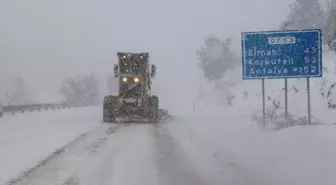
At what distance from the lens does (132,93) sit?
92.2 ft

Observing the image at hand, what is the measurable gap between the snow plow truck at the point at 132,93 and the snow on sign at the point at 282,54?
9615 millimetres

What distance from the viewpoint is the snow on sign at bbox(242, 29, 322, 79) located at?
17734 millimetres

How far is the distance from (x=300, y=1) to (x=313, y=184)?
2513 inches

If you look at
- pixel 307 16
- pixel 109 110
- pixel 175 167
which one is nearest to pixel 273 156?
pixel 175 167

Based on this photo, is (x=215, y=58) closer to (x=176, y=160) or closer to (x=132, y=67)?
(x=132, y=67)

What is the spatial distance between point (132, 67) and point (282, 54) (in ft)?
39.2

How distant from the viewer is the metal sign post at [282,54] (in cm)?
1773

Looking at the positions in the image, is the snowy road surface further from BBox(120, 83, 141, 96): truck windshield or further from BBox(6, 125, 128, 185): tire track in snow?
BBox(120, 83, 141, 96): truck windshield

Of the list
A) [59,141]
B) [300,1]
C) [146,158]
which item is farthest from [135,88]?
[300,1]

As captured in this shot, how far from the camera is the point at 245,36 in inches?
733

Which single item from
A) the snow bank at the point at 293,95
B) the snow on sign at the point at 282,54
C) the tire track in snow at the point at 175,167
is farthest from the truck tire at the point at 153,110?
the tire track in snow at the point at 175,167

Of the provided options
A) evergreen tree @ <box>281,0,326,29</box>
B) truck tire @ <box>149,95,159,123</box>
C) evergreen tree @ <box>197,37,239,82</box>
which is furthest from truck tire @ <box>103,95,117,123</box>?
evergreen tree @ <box>197,37,239,82</box>

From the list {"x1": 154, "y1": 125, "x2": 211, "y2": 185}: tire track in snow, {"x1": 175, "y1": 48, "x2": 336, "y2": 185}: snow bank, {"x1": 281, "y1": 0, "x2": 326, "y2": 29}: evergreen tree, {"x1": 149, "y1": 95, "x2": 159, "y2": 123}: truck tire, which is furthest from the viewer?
{"x1": 281, "y1": 0, "x2": 326, "y2": 29}: evergreen tree

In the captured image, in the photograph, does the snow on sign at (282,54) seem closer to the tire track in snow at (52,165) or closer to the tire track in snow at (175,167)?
the tire track in snow at (175,167)
